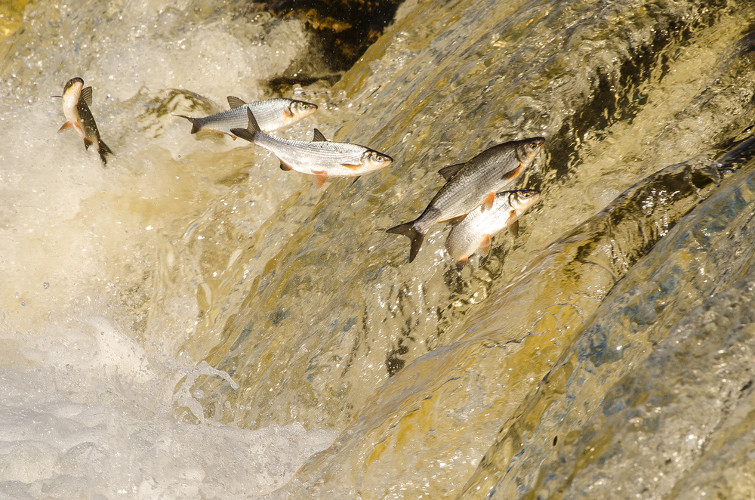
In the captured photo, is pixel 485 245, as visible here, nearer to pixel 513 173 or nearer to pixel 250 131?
pixel 513 173

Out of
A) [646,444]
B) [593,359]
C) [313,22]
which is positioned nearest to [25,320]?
[313,22]

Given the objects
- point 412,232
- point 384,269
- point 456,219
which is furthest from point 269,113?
point 456,219

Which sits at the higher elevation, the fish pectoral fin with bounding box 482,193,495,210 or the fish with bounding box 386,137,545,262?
the fish with bounding box 386,137,545,262

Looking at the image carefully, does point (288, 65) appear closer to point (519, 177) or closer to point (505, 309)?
point (519, 177)

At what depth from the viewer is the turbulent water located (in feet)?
7.26

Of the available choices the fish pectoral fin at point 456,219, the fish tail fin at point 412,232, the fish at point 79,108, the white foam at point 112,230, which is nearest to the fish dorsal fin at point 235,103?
the fish at point 79,108

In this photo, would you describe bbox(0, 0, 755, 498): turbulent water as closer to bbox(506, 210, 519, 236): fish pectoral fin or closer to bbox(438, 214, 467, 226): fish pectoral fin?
bbox(506, 210, 519, 236): fish pectoral fin

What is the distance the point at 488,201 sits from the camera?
3.12 metres

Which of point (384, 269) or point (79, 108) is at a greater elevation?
point (79, 108)

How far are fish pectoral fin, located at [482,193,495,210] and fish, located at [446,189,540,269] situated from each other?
1 centimetres

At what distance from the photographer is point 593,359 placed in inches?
90.5

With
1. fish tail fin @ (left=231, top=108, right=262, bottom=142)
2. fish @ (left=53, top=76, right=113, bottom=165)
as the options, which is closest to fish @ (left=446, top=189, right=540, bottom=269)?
fish tail fin @ (left=231, top=108, right=262, bottom=142)

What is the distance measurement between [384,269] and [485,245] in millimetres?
543

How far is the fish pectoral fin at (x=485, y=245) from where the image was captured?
3236mm
